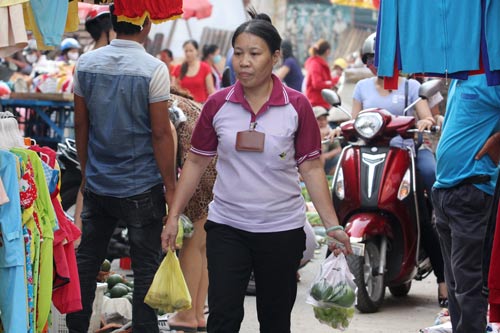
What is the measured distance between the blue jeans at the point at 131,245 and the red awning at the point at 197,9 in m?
16.7

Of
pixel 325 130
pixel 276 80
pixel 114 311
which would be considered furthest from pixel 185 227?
pixel 325 130

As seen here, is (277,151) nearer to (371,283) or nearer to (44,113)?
(371,283)

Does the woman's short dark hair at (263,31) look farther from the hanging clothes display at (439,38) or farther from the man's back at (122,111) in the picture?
the man's back at (122,111)

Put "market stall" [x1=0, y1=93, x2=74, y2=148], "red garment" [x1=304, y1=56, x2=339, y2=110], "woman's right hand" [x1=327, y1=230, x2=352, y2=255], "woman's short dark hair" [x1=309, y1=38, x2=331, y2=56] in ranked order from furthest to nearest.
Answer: "woman's short dark hair" [x1=309, y1=38, x2=331, y2=56] → "red garment" [x1=304, y1=56, x2=339, y2=110] → "market stall" [x1=0, y1=93, x2=74, y2=148] → "woman's right hand" [x1=327, y1=230, x2=352, y2=255]

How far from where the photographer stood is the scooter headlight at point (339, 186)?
29.8ft

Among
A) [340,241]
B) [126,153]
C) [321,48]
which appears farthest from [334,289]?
[321,48]

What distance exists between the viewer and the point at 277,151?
5645 mm

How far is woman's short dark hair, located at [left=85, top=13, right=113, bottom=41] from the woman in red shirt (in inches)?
349

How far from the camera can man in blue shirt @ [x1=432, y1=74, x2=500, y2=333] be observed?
6.36 m

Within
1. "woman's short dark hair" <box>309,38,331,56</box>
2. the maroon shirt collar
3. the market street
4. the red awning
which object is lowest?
the market street

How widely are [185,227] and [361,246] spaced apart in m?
1.50

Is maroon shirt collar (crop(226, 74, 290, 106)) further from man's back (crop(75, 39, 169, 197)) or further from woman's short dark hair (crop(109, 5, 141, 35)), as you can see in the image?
woman's short dark hair (crop(109, 5, 141, 35))

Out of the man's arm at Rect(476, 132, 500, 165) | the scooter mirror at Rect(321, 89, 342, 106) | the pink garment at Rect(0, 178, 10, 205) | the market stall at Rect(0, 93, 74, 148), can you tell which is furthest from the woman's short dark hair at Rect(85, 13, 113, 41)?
the market stall at Rect(0, 93, 74, 148)

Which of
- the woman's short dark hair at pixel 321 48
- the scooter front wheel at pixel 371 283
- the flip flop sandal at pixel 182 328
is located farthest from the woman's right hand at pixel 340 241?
the woman's short dark hair at pixel 321 48
